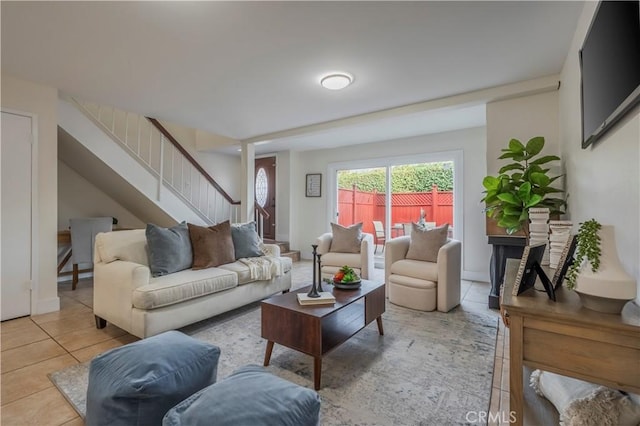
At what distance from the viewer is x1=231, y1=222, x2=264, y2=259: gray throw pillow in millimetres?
3408

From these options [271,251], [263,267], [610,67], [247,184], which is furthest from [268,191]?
[610,67]

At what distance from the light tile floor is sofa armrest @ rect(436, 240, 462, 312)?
26cm

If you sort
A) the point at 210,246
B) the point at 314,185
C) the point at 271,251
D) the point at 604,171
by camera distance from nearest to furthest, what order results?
the point at 604,171 < the point at 210,246 < the point at 271,251 < the point at 314,185

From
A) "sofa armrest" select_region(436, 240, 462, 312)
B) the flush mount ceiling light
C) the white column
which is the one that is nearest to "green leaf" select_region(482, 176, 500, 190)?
"sofa armrest" select_region(436, 240, 462, 312)

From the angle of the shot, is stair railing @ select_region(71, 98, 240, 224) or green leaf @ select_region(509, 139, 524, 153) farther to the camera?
stair railing @ select_region(71, 98, 240, 224)

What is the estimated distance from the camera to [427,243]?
351cm

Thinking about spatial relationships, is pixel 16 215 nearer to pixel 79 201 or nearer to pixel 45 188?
pixel 45 188

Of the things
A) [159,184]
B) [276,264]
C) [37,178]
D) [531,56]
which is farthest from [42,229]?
[531,56]

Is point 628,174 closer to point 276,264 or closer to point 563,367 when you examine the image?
point 563,367

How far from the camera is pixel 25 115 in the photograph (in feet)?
9.57

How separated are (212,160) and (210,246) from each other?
14.0 ft

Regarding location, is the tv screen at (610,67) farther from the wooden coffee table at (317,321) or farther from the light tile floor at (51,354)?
the wooden coffee table at (317,321)

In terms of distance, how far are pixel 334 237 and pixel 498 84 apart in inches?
109

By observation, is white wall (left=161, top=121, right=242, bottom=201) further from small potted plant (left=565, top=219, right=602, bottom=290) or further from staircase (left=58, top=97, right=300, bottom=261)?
small potted plant (left=565, top=219, right=602, bottom=290)
